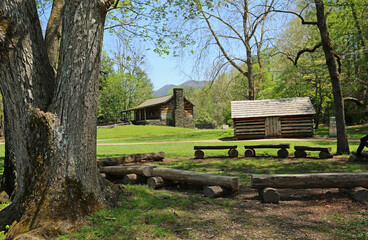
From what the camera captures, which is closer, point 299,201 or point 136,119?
point 299,201

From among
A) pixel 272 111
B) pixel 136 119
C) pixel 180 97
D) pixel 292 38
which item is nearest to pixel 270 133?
pixel 272 111

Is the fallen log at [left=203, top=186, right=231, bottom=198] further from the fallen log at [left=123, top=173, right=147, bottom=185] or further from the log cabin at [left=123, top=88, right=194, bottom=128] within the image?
the log cabin at [left=123, top=88, right=194, bottom=128]

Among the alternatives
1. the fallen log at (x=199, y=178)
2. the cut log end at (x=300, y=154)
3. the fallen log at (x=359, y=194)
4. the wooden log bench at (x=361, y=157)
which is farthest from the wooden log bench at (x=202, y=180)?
the cut log end at (x=300, y=154)

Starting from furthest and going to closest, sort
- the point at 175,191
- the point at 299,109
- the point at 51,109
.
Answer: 1. the point at 299,109
2. the point at 175,191
3. the point at 51,109

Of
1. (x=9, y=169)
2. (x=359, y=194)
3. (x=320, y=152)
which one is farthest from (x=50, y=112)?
(x=320, y=152)

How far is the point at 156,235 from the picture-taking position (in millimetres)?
3594

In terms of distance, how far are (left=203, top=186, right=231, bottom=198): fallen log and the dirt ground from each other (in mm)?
151

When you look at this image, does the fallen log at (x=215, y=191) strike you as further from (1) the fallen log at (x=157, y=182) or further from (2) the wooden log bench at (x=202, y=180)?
(1) the fallen log at (x=157, y=182)

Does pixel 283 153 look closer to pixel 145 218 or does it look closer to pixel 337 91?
pixel 337 91

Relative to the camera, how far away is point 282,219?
13.7 ft

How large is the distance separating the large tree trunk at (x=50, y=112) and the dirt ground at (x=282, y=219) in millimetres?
1792

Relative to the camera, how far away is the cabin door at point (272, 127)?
22828 mm

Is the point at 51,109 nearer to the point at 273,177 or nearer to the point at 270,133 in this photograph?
the point at 273,177

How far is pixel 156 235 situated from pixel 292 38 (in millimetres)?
33806
